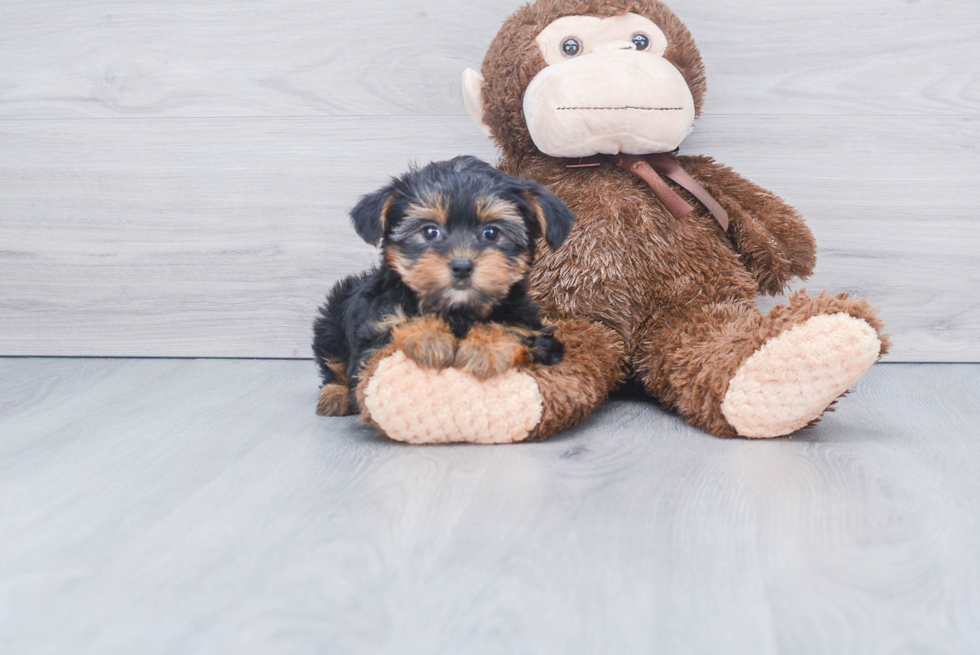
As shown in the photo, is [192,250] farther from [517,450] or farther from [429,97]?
[517,450]

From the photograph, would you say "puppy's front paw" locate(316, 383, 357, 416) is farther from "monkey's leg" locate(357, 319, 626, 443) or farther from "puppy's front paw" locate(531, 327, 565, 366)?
"puppy's front paw" locate(531, 327, 565, 366)

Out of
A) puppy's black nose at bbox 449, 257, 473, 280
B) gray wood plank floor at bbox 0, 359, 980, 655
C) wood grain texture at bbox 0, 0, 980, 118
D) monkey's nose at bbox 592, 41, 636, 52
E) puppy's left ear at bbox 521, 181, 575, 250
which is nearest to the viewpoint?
gray wood plank floor at bbox 0, 359, 980, 655

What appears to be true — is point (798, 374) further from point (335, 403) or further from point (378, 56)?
point (378, 56)

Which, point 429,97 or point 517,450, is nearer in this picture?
point 517,450

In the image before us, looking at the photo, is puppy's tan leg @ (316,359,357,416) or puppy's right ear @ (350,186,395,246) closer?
puppy's right ear @ (350,186,395,246)

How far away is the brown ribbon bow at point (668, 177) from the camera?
183 cm

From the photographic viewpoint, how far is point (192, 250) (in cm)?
241

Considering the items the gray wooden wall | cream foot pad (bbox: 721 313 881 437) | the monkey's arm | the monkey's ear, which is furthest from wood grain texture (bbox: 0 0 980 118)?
cream foot pad (bbox: 721 313 881 437)

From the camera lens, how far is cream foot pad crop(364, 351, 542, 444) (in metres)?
1.45

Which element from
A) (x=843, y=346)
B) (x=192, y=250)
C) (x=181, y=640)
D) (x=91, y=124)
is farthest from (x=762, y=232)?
(x=91, y=124)

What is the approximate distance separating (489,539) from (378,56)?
1648 millimetres

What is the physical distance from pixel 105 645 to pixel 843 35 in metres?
2.26

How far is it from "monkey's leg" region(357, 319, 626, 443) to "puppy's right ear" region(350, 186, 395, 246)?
0.22m

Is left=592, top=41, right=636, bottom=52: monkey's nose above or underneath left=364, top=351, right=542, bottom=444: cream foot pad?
above
